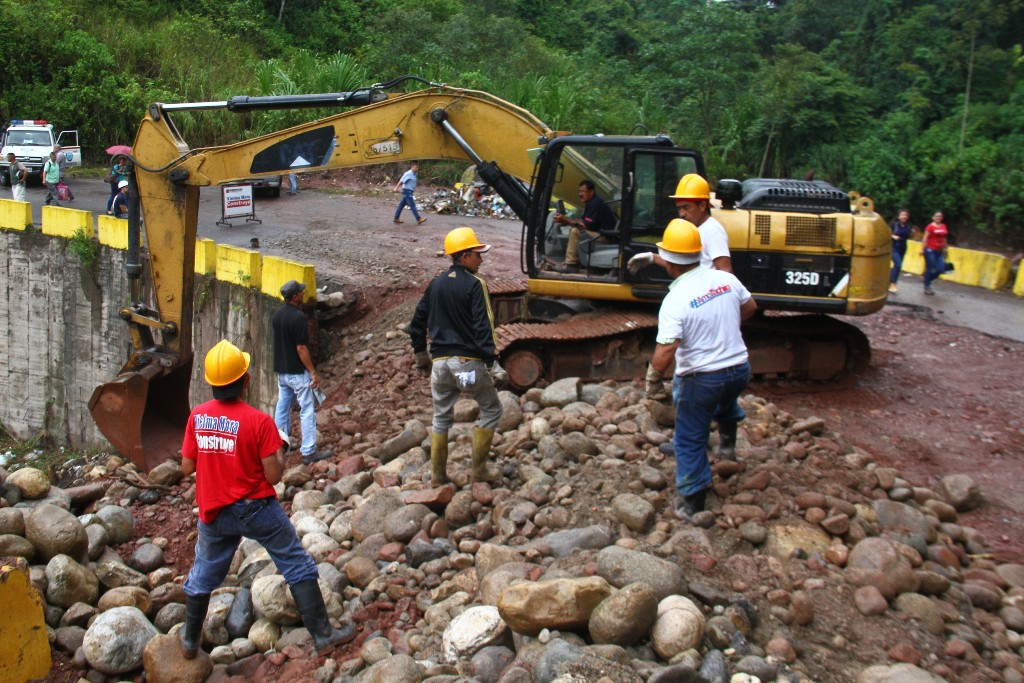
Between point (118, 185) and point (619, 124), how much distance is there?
1144cm

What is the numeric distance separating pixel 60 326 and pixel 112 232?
6.38 ft

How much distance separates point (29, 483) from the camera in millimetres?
7340

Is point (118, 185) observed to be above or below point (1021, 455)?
above

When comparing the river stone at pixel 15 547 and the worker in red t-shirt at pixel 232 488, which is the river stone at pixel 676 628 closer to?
the worker in red t-shirt at pixel 232 488

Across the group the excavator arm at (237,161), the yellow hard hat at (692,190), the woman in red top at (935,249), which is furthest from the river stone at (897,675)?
the woman in red top at (935,249)

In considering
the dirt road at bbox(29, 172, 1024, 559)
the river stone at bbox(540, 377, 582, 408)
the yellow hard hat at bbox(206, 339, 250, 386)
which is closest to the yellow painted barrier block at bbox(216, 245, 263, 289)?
the dirt road at bbox(29, 172, 1024, 559)

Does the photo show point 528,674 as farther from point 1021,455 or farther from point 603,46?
point 603,46

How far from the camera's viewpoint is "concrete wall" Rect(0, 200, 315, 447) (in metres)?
14.1

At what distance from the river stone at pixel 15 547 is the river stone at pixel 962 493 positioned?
6.19 metres

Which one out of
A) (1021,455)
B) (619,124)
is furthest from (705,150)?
(1021,455)

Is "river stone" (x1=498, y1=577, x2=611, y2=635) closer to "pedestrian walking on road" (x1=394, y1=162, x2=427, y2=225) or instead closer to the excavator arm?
the excavator arm

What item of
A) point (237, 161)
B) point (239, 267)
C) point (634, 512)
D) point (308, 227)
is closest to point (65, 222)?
point (308, 227)

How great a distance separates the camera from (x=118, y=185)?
1719 centimetres

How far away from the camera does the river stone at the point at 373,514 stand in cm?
635
